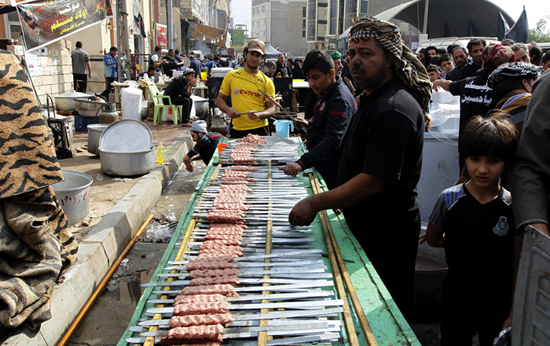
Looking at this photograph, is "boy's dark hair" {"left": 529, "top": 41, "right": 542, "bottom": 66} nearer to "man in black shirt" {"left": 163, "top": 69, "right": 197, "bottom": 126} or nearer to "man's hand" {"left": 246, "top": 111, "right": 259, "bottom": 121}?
"man's hand" {"left": 246, "top": 111, "right": 259, "bottom": 121}

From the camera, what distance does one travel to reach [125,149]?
21.1 feet

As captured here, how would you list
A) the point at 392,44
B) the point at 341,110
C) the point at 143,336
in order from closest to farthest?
1. the point at 143,336
2. the point at 392,44
3. the point at 341,110

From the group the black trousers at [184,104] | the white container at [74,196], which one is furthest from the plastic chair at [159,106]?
the white container at [74,196]

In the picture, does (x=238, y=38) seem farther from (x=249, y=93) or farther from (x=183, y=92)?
(x=249, y=93)

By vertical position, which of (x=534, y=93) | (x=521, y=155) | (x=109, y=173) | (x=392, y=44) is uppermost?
(x=392, y=44)

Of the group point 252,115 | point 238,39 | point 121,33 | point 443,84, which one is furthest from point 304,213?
point 238,39

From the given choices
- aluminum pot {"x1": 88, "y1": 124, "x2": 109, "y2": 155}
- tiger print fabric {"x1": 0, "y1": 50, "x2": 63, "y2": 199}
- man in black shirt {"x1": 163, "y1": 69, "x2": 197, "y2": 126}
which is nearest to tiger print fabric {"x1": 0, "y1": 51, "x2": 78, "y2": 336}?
tiger print fabric {"x1": 0, "y1": 50, "x2": 63, "y2": 199}

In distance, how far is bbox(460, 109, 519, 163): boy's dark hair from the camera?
1.97 m

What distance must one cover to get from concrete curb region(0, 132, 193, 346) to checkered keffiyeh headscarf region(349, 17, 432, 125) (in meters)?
2.71

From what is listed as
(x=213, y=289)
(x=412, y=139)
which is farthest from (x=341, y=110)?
(x=213, y=289)

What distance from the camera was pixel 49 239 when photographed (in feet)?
9.14

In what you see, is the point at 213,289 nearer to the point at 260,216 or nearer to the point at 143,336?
the point at 143,336

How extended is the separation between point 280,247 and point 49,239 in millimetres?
1666

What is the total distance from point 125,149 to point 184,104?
5.39 m
